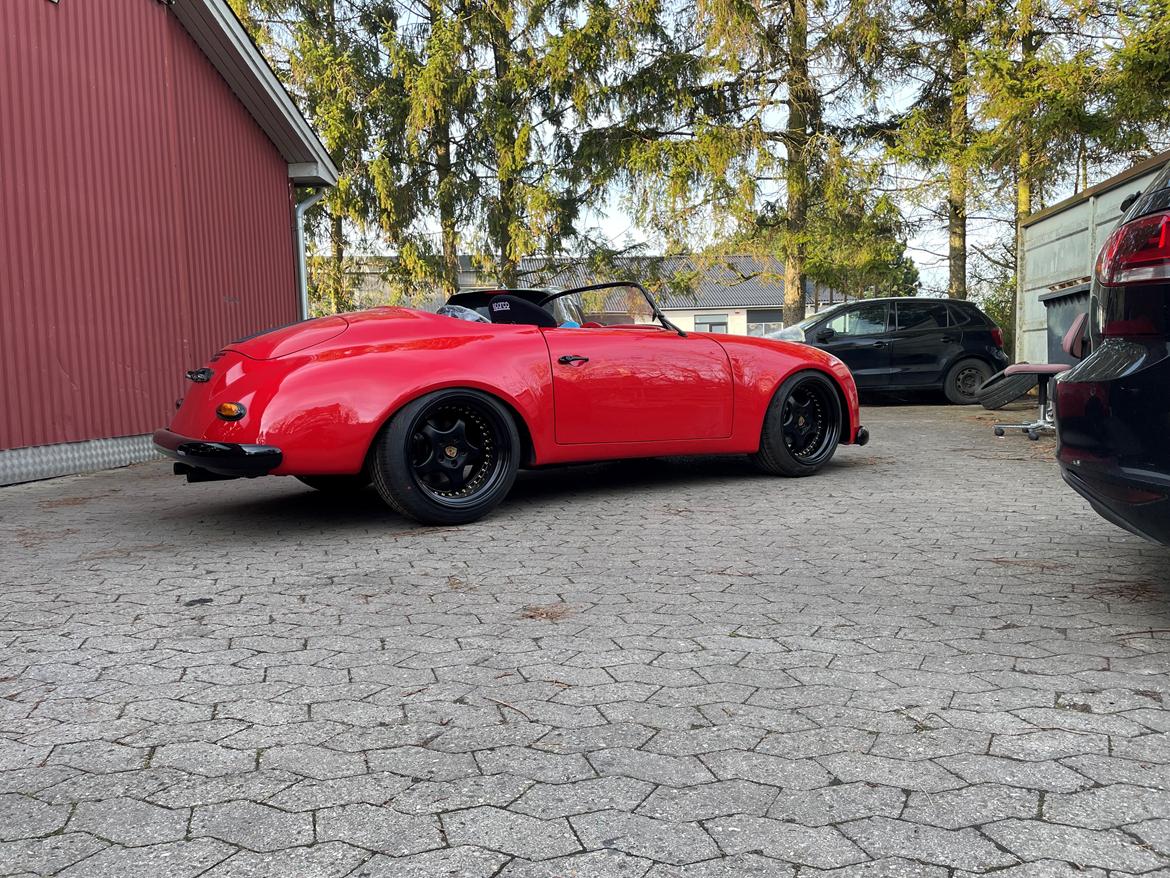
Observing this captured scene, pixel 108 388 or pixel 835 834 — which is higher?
pixel 108 388

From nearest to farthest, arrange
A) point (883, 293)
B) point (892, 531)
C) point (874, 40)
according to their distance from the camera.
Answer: point (892, 531)
point (874, 40)
point (883, 293)

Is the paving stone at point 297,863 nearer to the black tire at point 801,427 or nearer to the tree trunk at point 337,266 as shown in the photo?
the black tire at point 801,427

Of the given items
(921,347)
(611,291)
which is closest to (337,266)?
(921,347)

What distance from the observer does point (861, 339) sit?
1513 cm

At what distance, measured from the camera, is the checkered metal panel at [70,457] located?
8078 millimetres

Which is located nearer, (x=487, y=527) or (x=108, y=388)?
(x=487, y=527)

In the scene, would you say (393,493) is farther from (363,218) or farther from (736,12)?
(363,218)

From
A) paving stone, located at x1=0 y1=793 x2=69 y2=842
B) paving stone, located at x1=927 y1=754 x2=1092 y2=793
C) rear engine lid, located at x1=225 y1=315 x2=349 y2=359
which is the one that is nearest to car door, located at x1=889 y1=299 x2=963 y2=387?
rear engine lid, located at x1=225 y1=315 x2=349 y2=359

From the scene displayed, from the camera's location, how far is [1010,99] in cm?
1364

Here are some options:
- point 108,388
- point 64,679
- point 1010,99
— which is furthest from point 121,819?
point 1010,99

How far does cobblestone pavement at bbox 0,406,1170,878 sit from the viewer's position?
1.93m

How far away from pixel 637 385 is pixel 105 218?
249 inches

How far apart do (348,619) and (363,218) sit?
69.6ft

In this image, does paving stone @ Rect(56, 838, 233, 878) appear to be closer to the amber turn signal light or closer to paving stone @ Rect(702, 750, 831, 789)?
paving stone @ Rect(702, 750, 831, 789)
